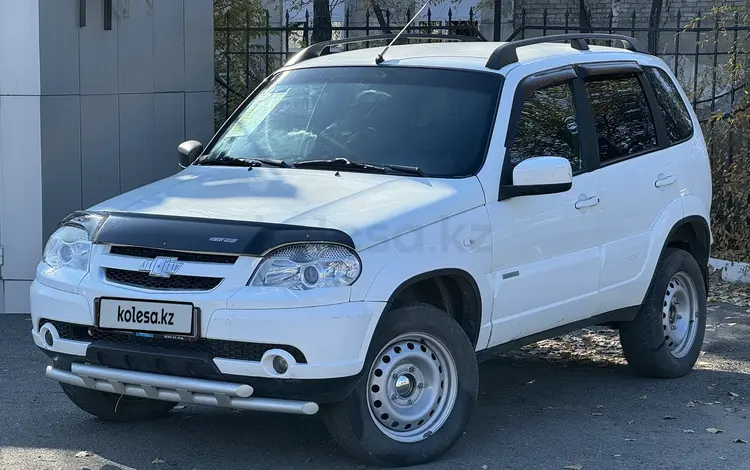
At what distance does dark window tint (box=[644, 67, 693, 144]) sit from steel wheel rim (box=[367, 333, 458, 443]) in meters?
2.53

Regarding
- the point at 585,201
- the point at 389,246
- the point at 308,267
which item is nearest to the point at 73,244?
the point at 308,267

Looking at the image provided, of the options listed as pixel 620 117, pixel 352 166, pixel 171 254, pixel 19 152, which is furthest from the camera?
pixel 19 152

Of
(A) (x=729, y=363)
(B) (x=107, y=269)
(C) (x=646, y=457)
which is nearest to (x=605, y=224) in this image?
(C) (x=646, y=457)

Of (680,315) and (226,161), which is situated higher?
(226,161)

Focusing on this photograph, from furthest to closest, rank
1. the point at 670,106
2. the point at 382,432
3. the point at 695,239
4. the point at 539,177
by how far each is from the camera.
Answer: the point at 695,239
the point at 670,106
the point at 539,177
the point at 382,432

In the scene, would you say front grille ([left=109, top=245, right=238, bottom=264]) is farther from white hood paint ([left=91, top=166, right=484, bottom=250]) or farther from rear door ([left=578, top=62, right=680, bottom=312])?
rear door ([left=578, top=62, right=680, bottom=312])

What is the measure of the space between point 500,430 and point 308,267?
1.65 metres

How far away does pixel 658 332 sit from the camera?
7117mm

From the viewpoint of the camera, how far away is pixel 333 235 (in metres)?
5.02

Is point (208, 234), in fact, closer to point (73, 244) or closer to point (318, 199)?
point (318, 199)

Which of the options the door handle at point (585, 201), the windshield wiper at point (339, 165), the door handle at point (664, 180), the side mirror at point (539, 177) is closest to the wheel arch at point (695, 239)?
the door handle at point (664, 180)

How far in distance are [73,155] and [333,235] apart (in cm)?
463

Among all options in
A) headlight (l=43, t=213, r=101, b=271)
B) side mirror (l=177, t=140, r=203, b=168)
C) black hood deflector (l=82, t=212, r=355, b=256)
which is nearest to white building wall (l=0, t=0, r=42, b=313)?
side mirror (l=177, t=140, r=203, b=168)

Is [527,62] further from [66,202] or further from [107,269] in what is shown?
[66,202]
